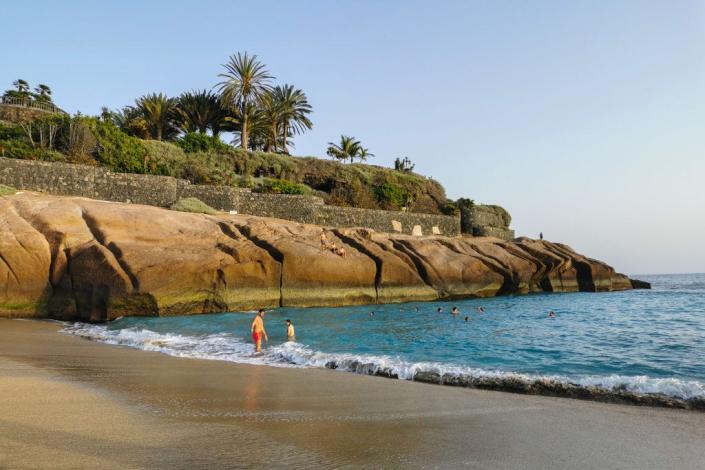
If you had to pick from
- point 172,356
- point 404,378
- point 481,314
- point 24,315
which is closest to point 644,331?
point 481,314

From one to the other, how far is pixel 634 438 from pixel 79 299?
742 inches

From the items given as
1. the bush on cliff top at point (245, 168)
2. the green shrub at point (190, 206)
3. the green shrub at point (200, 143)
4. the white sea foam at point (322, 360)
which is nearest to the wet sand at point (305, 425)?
the white sea foam at point (322, 360)

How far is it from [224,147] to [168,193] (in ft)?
38.5

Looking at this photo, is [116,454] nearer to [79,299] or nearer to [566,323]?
[79,299]

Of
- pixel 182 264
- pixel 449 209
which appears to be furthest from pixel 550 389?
pixel 449 209

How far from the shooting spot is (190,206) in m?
29.4

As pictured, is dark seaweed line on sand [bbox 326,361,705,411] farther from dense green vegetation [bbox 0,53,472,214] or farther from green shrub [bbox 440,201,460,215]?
green shrub [bbox 440,201,460,215]

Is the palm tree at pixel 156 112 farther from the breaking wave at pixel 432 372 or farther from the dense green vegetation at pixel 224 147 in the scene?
the breaking wave at pixel 432 372

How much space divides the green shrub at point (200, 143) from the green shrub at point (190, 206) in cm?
1062

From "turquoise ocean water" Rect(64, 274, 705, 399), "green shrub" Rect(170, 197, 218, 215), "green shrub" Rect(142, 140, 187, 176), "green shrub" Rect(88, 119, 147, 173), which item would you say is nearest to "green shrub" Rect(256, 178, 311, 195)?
"green shrub" Rect(142, 140, 187, 176)

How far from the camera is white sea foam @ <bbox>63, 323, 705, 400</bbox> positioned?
8.36m

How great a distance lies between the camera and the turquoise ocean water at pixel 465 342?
9.98m

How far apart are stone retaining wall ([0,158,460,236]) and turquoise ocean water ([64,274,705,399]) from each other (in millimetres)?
13760

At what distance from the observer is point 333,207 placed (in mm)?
38531
